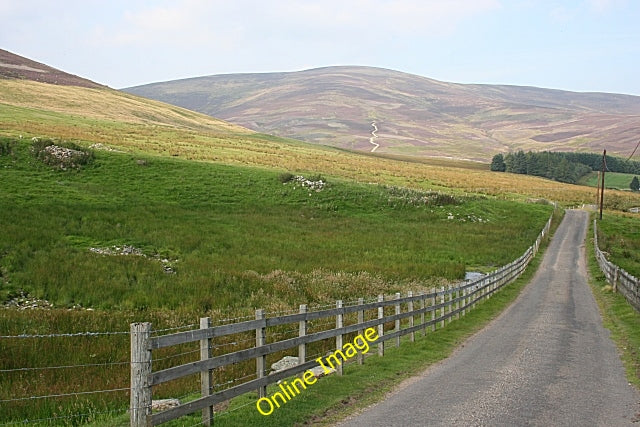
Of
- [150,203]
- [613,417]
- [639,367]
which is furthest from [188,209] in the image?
[613,417]

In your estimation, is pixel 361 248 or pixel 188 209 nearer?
pixel 361 248

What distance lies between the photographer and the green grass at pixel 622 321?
1623 centimetres

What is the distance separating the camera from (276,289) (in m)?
24.9

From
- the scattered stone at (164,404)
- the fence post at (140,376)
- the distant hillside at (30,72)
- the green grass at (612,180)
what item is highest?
the distant hillside at (30,72)

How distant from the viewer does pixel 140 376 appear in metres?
8.05

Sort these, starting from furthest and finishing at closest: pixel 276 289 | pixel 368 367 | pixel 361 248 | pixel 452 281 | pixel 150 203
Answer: pixel 150 203
pixel 361 248
pixel 452 281
pixel 276 289
pixel 368 367

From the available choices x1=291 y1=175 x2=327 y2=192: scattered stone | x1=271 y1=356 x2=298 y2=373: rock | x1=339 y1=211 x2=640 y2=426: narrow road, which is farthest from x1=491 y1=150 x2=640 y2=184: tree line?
x1=271 y1=356 x2=298 y2=373: rock

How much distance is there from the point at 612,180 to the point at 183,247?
518 ft

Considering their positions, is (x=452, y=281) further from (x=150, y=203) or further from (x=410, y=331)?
(x=150, y=203)

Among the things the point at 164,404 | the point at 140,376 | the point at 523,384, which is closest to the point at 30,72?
the point at 523,384

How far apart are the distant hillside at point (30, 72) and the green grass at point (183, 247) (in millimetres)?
85883

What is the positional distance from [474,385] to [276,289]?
12.7m

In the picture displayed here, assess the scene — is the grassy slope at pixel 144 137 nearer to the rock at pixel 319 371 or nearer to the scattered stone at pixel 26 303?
the scattered stone at pixel 26 303
